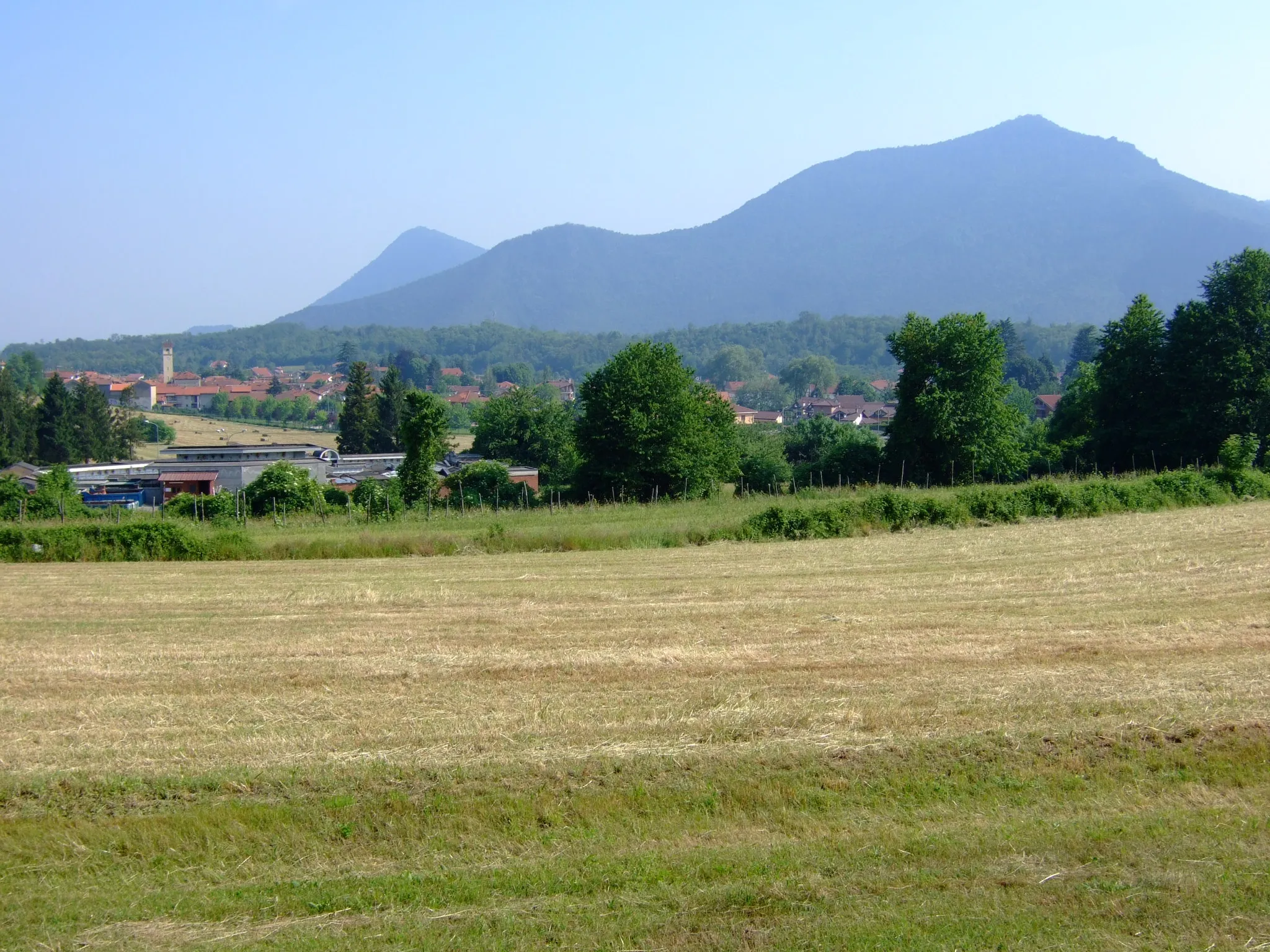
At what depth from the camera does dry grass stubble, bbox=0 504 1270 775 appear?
11.8 meters

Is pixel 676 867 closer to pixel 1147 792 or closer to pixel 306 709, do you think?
pixel 1147 792

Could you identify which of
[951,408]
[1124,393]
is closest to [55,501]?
[951,408]

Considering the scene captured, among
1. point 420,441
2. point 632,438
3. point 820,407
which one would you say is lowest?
point 420,441

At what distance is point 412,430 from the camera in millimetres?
47000

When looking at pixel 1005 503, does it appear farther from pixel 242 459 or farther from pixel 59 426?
pixel 59 426

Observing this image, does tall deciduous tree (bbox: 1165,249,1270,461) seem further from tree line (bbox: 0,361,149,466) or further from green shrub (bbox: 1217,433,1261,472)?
tree line (bbox: 0,361,149,466)

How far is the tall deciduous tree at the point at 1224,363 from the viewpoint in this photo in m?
47.2

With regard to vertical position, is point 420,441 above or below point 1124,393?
below

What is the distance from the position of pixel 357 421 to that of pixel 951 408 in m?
61.0

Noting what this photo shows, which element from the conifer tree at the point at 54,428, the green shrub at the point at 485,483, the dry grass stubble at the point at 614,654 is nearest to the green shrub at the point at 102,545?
the dry grass stubble at the point at 614,654

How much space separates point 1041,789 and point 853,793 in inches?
68.8

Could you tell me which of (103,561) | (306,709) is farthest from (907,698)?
(103,561)

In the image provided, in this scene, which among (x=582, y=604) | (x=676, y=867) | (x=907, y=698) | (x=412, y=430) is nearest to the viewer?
(x=676, y=867)

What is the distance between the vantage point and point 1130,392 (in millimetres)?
51500
